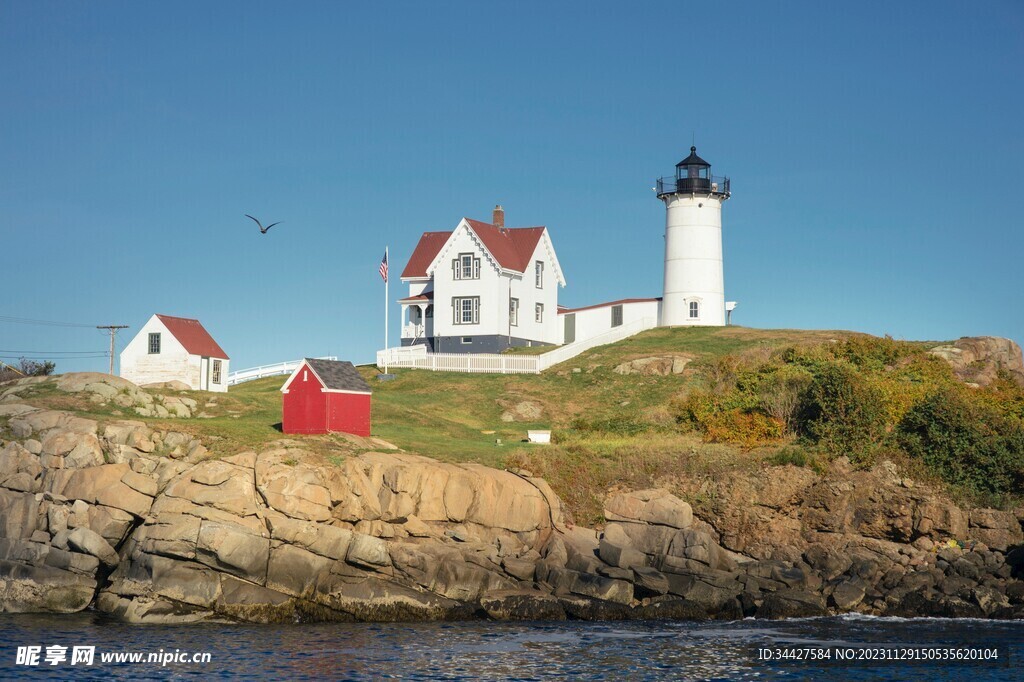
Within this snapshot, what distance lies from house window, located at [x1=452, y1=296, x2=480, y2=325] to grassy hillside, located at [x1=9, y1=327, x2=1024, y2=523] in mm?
8797

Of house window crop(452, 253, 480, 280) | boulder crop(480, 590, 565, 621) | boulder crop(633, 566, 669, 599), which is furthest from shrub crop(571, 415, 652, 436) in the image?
house window crop(452, 253, 480, 280)

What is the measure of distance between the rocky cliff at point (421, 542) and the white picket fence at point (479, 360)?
2014 centimetres

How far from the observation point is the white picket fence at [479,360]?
55062 millimetres

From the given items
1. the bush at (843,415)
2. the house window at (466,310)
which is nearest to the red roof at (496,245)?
the house window at (466,310)

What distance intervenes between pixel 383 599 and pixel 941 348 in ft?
99.4

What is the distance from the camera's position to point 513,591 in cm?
3014

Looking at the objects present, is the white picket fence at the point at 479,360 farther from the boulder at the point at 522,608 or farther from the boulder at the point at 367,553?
the boulder at the point at 522,608

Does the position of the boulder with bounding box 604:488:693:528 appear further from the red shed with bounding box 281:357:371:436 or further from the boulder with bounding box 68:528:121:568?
the boulder with bounding box 68:528:121:568

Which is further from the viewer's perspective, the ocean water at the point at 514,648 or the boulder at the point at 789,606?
the boulder at the point at 789,606

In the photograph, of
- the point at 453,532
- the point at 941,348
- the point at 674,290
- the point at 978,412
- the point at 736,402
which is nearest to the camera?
the point at 453,532

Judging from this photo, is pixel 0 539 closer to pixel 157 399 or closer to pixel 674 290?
pixel 157 399

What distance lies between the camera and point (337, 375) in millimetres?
38438

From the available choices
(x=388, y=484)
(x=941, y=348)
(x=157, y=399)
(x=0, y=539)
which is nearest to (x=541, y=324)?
(x=941, y=348)

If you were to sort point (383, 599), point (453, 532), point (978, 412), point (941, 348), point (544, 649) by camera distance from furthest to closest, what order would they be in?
1. point (941, 348)
2. point (978, 412)
3. point (453, 532)
4. point (383, 599)
5. point (544, 649)
